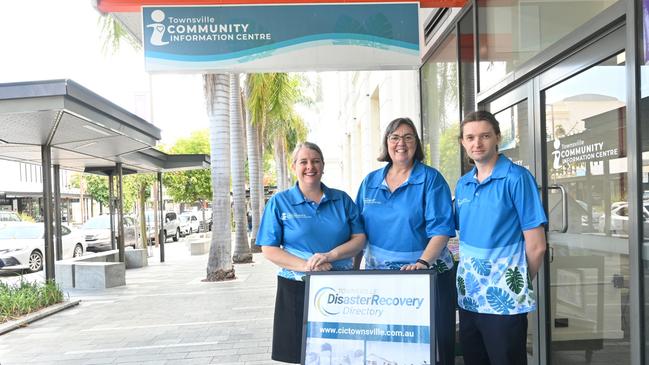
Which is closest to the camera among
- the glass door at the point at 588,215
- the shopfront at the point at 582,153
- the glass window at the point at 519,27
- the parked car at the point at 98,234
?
the shopfront at the point at 582,153

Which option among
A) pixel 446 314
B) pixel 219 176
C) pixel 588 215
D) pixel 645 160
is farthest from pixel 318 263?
pixel 219 176

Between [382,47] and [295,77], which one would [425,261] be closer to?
[382,47]

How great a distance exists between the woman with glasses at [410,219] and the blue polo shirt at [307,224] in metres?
0.13

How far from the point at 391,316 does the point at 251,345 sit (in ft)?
12.4

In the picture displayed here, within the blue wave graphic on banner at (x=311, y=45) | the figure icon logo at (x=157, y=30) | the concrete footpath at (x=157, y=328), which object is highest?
the figure icon logo at (x=157, y=30)

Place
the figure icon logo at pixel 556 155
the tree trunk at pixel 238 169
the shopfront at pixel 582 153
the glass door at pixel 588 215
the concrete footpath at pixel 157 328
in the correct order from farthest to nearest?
the tree trunk at pixel 238 169, the concrete footpath at pixel 157 328, the figure icon logo at pixel 556 155, the glass door at pixel 588 215, the shopfront at pixel 582 153

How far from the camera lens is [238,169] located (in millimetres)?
13805

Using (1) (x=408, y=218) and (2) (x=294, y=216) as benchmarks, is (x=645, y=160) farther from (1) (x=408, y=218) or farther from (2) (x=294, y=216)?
(2) (x=294, y=216)

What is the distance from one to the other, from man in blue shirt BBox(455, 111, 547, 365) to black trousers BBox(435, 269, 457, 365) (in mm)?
223

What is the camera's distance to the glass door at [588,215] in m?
3.07

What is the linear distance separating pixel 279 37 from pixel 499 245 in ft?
11.5

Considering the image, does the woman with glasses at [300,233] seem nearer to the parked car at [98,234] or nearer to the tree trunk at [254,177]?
the tree trunk at [254,177]

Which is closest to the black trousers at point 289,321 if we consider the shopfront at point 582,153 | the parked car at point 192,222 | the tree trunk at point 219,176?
the shopfront at point 582,153

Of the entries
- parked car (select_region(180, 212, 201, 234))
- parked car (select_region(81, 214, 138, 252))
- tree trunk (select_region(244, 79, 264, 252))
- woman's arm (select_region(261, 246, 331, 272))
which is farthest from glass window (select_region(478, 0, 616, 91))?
parked car (select_region(180, 212, 201, 234))
